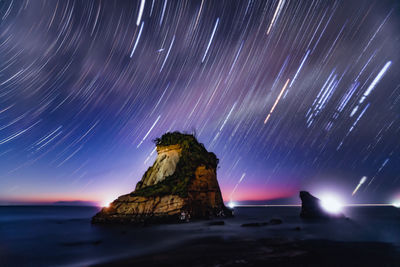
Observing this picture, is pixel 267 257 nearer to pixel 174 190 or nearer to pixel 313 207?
pixel 174 190

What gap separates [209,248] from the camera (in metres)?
17.0

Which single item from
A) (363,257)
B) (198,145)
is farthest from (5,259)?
(198,145)

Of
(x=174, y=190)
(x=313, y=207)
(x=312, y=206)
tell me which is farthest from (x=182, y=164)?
(x=313, y=207)

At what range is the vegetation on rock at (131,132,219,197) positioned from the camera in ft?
127

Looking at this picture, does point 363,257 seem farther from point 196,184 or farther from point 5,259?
point 196,184

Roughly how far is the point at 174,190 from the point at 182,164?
8.06 metres

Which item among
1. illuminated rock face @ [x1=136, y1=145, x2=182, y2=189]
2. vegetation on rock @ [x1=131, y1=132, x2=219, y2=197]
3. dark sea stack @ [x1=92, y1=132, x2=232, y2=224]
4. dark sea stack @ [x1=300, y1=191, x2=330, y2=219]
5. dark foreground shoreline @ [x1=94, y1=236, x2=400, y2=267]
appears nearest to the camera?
dark foreground shoreline @ [x1=94, y1=236, x2=400, y2=267]

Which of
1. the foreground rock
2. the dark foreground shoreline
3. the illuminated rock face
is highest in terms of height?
the illuminated rock face

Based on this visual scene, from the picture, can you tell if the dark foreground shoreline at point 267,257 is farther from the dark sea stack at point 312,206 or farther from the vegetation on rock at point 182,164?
the dark sea stack at point 312,206

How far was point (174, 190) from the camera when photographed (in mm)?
38688

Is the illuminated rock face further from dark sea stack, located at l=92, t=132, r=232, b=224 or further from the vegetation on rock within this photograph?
the vegetation on rock

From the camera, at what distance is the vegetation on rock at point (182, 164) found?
38.6 meters

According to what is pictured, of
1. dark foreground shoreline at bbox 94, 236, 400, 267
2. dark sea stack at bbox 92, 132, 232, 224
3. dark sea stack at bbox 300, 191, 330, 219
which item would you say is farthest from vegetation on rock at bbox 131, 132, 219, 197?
dark foreground shoreline at bbox 94, 236, 400, 267

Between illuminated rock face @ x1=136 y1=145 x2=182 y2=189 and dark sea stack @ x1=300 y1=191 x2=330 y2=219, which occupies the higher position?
illuminated rock face @ x1=136 y1=145 x2=182 y2=189
